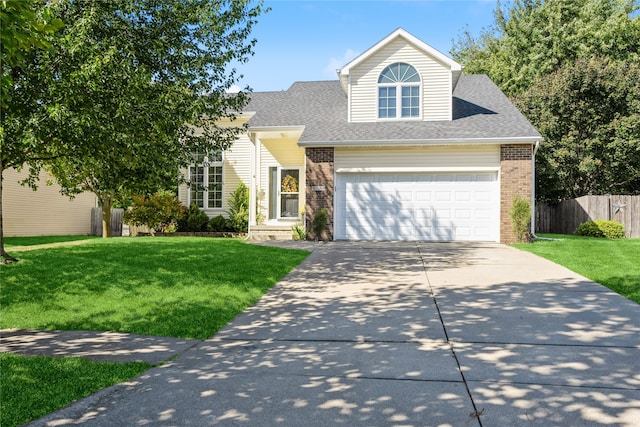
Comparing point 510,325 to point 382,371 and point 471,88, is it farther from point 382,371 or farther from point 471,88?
point 471,88

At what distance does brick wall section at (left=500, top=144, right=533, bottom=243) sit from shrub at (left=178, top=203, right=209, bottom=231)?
11945mm

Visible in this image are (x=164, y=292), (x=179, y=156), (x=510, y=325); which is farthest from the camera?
(x=179, y=156)

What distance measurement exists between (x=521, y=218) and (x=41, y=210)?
2178 cm

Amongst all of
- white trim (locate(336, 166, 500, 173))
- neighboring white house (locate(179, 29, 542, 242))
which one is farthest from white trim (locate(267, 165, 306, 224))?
white trim (locate(336, 166, 500, 173))

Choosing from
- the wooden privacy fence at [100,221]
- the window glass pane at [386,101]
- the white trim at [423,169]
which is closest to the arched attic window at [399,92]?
the window glass pane at [386,101]

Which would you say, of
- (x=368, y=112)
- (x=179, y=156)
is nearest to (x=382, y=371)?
(x=179, y=156)

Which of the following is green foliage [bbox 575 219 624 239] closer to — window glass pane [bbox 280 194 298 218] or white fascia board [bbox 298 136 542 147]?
white fascia board [bbox 298 136 542 147]

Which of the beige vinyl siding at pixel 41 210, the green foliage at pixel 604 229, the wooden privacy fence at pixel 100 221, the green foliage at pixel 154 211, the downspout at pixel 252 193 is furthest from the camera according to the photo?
the wooden privacy fence at pixel 100 221

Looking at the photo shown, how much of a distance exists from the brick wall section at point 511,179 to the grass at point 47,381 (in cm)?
1310

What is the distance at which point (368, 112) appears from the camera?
17203mm

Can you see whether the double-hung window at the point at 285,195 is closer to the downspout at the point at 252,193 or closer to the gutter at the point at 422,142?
the downspout at the point at 252,193

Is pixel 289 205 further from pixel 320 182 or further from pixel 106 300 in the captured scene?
pixel 106 300

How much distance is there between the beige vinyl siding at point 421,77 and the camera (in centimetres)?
1670

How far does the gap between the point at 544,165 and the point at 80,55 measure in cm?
2143
